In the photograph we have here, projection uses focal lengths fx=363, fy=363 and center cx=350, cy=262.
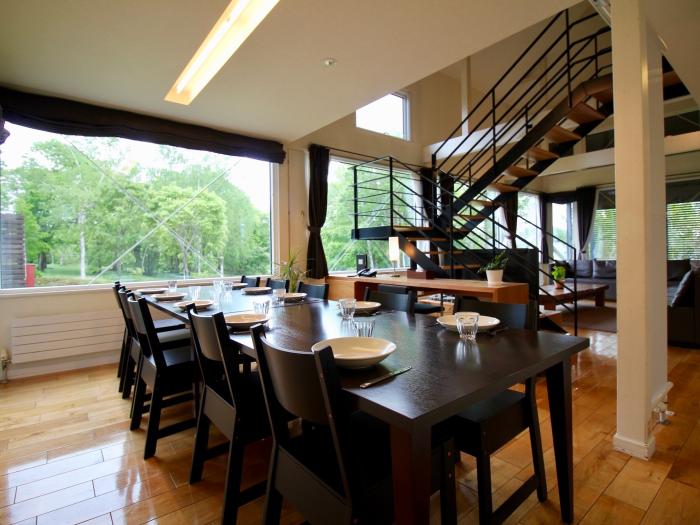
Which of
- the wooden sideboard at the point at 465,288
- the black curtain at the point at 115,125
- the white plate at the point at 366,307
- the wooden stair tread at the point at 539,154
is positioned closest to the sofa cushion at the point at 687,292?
the wooden stair tread at the point at 539,154

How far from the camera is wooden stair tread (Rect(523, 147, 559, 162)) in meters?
4.31

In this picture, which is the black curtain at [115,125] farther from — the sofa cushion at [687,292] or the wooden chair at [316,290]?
the sofa cushion at [687,292]

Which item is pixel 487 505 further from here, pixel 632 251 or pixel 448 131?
pixel 448 131

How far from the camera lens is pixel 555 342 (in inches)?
53.1

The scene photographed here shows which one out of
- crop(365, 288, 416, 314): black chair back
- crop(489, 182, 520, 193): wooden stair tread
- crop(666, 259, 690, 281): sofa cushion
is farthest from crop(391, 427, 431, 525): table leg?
crop(666, 259, 690, 281): sofa cushion

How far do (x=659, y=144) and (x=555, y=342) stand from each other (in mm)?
1630

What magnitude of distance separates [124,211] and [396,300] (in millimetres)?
3352

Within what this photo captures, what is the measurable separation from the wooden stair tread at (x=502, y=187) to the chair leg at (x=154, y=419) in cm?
426

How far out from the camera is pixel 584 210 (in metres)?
8.99

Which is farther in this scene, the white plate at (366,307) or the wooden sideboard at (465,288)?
the wooden sideboard at (465,288)

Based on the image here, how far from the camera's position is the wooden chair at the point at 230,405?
1.37 metres

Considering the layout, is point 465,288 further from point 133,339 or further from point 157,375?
point 133,339

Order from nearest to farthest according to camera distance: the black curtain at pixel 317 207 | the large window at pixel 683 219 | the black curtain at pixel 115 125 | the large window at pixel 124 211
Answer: the black curtain at pixel 115 125 → the large window at pixel 124 211 → the black curtain at pixel 317 207 → the large window at pixel 683 219

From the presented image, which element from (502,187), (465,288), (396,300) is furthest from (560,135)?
(396,300)
